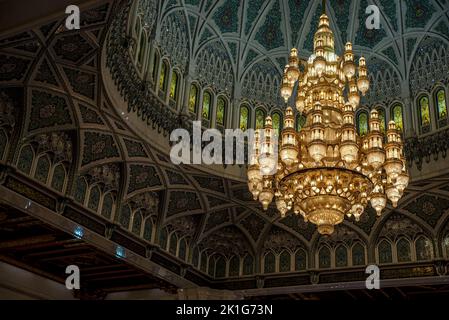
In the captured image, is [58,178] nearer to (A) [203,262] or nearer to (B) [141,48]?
(B) [141,48]

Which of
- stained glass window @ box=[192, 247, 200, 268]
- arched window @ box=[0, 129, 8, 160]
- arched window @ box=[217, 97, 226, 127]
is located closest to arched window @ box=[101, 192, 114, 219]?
arched window @ box=[0, 129, 8, 160]

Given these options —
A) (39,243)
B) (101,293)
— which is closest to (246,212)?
(101,293)

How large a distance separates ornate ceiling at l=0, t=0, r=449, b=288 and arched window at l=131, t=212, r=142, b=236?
1.1 inches

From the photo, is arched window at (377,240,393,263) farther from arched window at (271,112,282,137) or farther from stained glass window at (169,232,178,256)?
stained glass window at (169,232,178,256)

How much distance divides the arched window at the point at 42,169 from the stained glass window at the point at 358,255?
925cm

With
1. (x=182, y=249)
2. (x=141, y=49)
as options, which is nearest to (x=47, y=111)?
(x=141, y=49)

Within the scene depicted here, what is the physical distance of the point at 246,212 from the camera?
654 inches

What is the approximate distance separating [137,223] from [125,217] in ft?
1.71

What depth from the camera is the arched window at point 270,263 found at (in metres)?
17.0

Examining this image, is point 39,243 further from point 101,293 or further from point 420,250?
point 420,250

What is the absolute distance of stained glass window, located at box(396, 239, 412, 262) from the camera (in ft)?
50.8

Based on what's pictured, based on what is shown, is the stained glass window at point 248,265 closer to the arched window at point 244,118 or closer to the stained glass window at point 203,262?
the stained glass window at point 203,262

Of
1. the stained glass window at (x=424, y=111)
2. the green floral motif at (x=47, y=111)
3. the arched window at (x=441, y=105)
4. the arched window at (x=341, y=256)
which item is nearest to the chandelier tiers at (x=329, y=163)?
the green floral motif at (x=47, y=111)

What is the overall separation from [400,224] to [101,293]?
9142 mm
